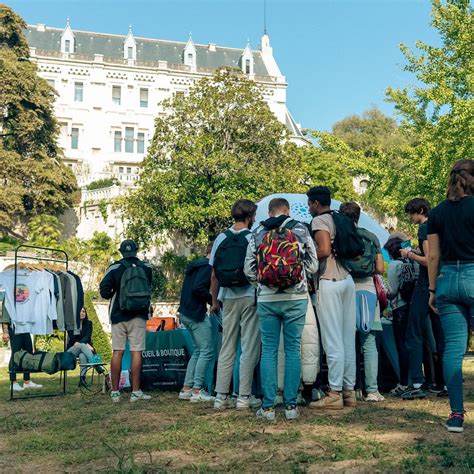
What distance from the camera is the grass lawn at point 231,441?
4570 millimetres

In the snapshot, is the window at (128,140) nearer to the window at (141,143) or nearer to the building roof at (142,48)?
the window at (141,143)

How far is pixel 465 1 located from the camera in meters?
22.5

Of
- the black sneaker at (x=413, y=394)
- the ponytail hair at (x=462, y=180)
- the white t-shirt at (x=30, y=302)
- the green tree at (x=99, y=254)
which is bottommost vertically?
the black sneaker at (x=413, y=394)

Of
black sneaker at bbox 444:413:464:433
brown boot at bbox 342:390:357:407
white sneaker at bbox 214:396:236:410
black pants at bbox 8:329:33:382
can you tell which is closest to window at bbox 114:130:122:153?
black pants at bbox 8:329:33:382

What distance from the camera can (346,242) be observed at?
6.73 m

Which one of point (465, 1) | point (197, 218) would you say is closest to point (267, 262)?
point (465, 1)

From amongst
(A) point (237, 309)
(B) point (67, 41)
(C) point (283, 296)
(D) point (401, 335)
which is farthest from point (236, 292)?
(B) point (67, 41)

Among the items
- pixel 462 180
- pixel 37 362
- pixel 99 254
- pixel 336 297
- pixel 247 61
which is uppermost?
pixel 247 61

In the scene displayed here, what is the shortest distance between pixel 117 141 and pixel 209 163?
27.8m

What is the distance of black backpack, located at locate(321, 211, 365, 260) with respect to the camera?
22.0ft

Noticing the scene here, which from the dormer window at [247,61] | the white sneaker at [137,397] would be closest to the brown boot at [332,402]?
the white sneaker at [137,397]

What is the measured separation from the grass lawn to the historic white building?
166 feet

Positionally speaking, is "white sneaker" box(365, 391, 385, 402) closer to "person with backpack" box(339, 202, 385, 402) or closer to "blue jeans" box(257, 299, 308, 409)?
"person with backpack" box(339, 202, 385, 402)

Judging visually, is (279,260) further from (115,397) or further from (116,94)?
(116,94)
